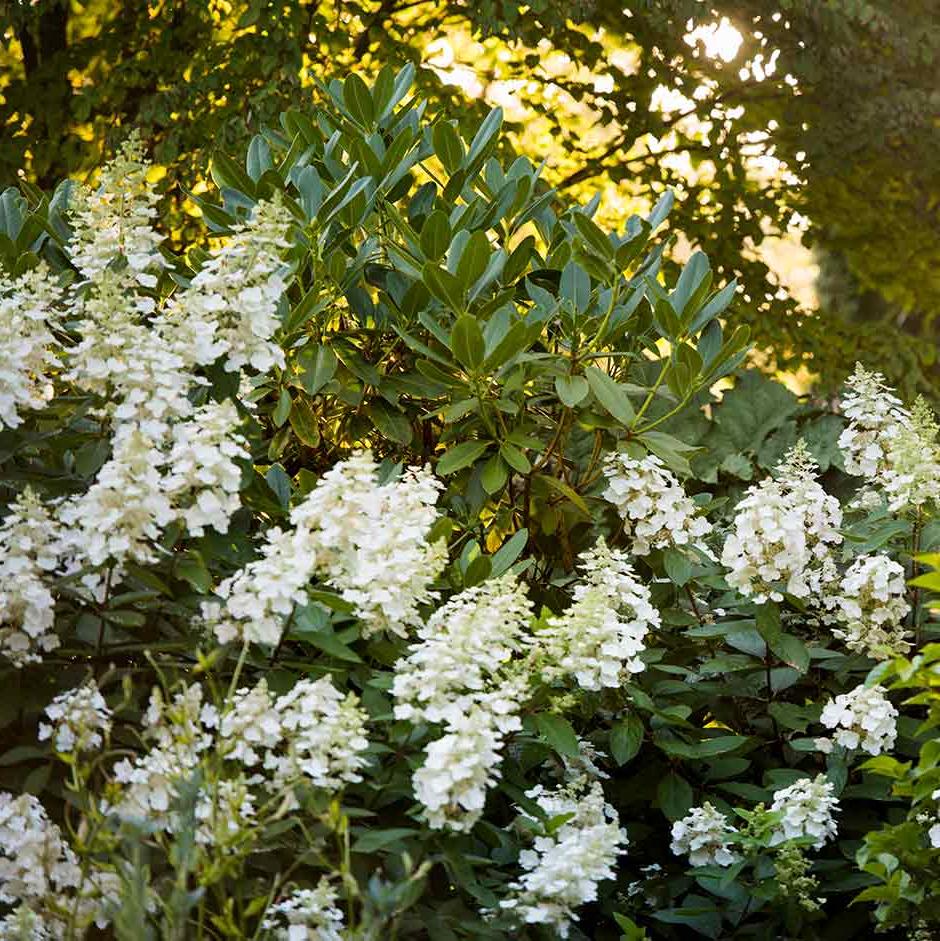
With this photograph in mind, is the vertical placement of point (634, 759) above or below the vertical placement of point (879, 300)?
below

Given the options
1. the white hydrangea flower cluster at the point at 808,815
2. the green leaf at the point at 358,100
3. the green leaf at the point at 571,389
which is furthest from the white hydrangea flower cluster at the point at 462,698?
the green leaf at the point at 358,100

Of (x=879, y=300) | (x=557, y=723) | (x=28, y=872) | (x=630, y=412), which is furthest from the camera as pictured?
(x=879, y=300)

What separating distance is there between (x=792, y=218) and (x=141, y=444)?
5648 millimetres

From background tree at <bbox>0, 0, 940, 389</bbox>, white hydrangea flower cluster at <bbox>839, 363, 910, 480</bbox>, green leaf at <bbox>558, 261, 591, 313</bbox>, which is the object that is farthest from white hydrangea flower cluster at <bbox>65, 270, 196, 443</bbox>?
background tree at <bbox>0, 0, 940, 389</bbox>

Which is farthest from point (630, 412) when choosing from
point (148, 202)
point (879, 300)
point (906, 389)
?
point (879, 300)

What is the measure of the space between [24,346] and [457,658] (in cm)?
98

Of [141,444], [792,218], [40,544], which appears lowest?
[40,544]

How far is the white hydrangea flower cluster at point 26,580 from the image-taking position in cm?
225

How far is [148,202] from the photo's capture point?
2803mm

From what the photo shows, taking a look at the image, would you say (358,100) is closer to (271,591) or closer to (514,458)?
(514,458)

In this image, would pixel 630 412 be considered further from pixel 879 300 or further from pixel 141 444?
pixel 879 300

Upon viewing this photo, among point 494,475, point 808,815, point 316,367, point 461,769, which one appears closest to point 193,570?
point 461,769

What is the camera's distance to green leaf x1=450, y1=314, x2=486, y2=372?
2.84m

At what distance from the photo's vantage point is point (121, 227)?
2748 mm
